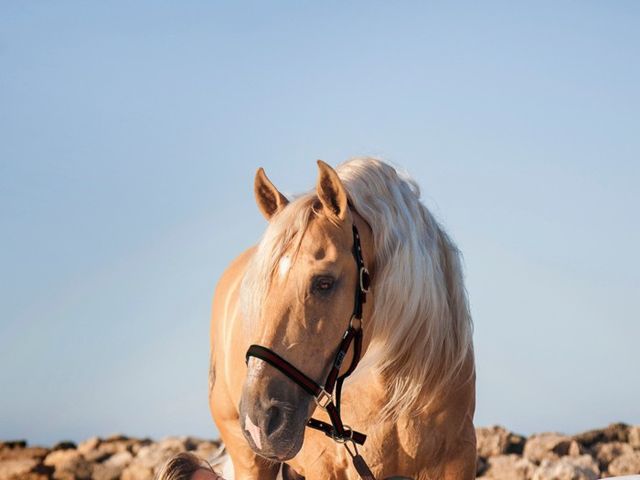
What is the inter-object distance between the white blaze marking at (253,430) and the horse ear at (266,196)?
→ 3.30 ft

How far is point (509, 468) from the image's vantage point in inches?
328

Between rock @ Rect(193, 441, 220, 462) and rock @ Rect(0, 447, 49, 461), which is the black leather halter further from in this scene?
rock @ Rect(0, 447, 49, 461)

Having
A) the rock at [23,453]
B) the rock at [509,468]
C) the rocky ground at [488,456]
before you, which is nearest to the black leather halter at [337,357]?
the rocky ground at [488,456]

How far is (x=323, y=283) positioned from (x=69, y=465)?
7192mm

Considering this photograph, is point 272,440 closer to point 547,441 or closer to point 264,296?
point 264,296

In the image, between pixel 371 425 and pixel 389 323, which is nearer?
pixel 389 323

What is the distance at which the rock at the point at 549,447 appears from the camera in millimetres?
8406

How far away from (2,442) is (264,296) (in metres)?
8.51

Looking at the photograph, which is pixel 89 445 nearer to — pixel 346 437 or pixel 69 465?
pixel 69 465

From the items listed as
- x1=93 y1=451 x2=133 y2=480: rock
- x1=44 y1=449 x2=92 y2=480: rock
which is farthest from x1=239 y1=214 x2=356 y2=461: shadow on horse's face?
x1=44 y1=449 x2=92 y2=480: rock

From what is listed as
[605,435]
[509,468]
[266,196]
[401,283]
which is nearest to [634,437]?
[605,435]

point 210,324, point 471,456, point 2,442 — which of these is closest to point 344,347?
point 471,456

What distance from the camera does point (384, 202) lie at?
13.1ft

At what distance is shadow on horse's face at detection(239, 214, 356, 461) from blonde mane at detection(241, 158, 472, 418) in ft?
0.27
